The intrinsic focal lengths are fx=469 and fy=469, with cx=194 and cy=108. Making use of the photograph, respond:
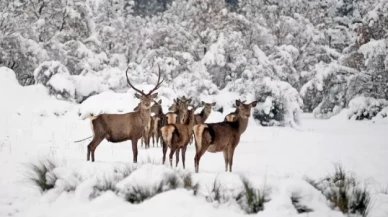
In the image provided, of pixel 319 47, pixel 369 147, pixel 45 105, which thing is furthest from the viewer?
pixel 319 47

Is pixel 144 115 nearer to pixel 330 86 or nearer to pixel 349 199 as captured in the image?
pixel 349 199

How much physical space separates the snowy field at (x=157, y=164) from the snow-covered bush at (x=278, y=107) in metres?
1.27

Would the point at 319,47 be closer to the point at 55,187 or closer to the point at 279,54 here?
the point at 279,54

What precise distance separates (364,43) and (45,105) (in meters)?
17.1

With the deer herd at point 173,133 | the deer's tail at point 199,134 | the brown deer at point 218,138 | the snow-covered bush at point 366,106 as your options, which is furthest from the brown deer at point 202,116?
the snow-covered bush at point 366,106

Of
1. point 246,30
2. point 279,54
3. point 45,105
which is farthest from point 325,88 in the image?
point 45,105

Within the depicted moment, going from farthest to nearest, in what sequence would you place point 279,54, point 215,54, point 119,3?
point 119,3 < point 279,54 < point 215,54

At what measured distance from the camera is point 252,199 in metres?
6.18

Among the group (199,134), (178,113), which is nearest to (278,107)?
(178,113)

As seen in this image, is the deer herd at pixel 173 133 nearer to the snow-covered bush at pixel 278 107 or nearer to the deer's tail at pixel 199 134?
the deer's tail at pixel 199 134

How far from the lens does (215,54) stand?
26.6 meters

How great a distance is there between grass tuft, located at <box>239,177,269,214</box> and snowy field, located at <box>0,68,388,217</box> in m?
0.09

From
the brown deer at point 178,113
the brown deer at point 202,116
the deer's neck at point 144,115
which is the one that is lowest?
the brown deer at point 202,116

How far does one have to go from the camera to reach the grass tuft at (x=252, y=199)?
6.14 metres
